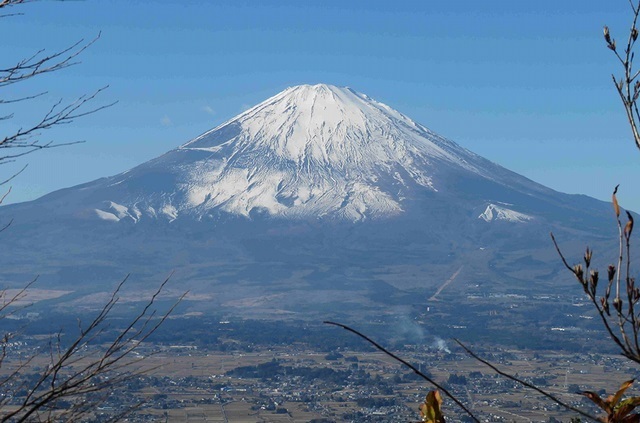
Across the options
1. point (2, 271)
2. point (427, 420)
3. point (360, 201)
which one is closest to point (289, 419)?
point (427, 420)

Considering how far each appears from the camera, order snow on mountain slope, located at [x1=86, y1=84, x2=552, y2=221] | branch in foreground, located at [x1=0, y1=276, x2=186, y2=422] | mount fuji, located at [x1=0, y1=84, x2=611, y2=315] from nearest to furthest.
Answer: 1. branch in foreground, located at [x1=0, y1=276, x2=186, y2=422]
2. mount fuji, located at [x1=0, y1=84, x2=611, y2=315]
3. snow on mountain slope, located at [x1=86, y1=84, x2=552, y2=221]

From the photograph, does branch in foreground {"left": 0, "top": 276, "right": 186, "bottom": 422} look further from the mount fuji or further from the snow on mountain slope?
the snow on mountain slope

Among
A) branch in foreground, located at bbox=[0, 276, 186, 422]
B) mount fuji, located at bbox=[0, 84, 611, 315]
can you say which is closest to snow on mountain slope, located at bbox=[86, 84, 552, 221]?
mount fuji, located at bbox=[0, 84, 611, 315]

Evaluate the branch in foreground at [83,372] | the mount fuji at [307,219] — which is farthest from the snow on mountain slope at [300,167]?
the branch in foreground at [83,372]

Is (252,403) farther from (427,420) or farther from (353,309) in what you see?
(353,309)

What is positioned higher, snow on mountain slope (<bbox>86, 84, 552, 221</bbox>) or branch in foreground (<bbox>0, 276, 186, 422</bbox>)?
snow on mountain slope (<bbox>86, 84, 552, 221</bbox>)

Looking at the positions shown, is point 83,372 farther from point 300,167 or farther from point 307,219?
point 300,167
